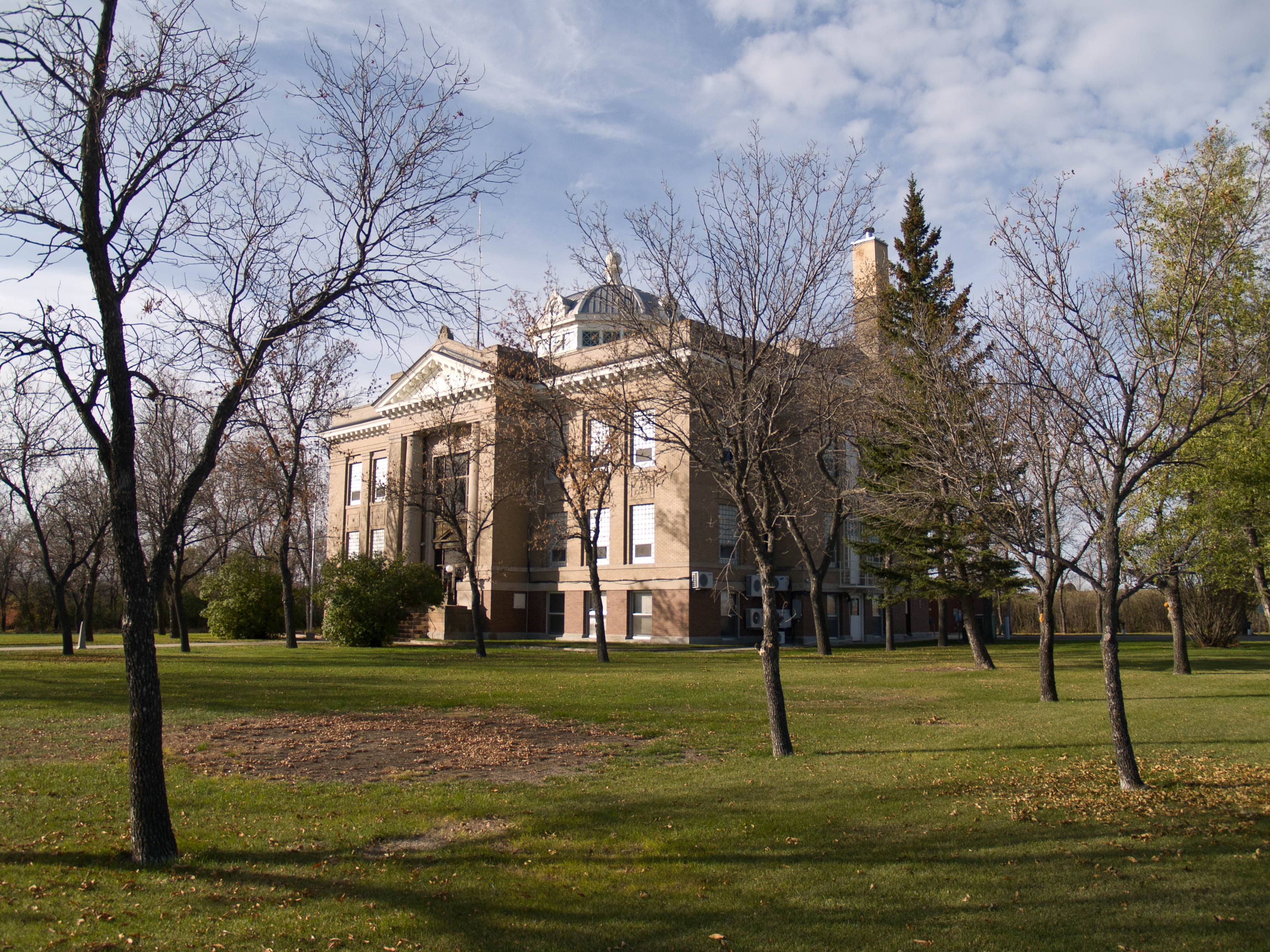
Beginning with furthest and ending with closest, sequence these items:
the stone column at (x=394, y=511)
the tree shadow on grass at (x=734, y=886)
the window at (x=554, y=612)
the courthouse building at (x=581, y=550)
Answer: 1. the stone column at (x=394, y=511)
2. the window at (x=554, y=612)
3. the courthouse building at (x=581, y=550)
4. the tree shadow on grass at (x=734, y=886)

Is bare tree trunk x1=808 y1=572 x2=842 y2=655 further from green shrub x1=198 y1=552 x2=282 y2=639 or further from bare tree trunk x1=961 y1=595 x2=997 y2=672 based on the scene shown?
green shrub x1=198 y1=552 x2=282 y2=639

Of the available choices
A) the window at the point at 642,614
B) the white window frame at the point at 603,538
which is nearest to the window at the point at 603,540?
the white window frame at the point at 603,538

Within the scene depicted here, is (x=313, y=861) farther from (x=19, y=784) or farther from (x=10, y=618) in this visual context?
(x=10, y=618)

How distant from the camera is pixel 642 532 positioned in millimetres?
40250

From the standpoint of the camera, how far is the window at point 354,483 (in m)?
54.9

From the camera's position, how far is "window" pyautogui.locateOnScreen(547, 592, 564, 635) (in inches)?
1738

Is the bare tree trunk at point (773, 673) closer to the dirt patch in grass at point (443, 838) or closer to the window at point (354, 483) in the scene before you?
the dirt patch in grass at point (443, 838)

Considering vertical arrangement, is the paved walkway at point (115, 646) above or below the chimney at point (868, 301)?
below

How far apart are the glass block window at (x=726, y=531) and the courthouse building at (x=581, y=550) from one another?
70mm

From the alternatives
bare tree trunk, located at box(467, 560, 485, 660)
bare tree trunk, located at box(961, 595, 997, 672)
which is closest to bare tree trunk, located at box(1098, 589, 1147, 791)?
bare tree trunk, located at box(961, 595, 997, 672)

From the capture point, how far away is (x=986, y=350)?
1323cm

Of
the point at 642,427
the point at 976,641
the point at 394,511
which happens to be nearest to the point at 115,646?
the point at 394,511

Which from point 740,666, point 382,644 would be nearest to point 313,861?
point 740,666

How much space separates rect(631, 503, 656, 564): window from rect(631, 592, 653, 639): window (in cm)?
159
